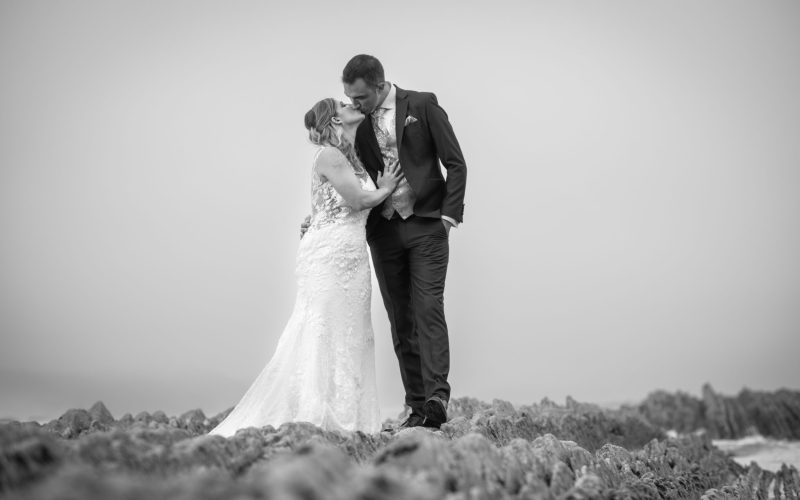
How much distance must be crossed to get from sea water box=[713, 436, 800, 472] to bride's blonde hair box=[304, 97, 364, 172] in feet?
49.1

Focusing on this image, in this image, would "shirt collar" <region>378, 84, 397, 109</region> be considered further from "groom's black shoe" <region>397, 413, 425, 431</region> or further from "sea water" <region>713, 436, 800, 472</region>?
"sea water" <region>713, 436, 800, 472</region>

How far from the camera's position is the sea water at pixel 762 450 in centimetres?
2171

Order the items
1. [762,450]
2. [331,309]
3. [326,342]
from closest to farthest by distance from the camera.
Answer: [326,342]
[331,309]
[762,450]

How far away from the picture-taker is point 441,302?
28.2 ft

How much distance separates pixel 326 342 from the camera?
27.8ft

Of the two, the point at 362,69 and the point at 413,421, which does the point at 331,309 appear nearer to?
the point at 413,421

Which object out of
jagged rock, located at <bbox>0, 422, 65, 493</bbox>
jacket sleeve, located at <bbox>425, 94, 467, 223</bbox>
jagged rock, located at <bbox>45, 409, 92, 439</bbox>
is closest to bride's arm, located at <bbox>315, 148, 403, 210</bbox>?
jacket sleeve, located at <bbox>425, 94, 467, 223</bbox>

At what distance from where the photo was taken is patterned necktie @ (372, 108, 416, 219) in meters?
8.77

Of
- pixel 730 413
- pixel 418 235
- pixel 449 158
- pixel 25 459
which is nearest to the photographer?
pixel 25 459

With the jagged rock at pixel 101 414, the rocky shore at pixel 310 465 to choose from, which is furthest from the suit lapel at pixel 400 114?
the jagged rock at pixel 101 414

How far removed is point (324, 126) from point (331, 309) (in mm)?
1737

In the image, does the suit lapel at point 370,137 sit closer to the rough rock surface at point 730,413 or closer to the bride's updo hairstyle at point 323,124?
the bride's updo hairstyle at point 323,124

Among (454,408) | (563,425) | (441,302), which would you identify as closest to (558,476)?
(441,302)

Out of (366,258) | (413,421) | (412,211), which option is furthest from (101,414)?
(412,211)
